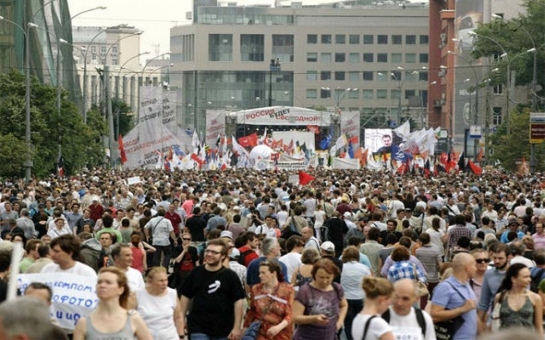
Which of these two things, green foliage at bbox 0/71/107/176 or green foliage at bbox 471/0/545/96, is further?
green foliage at bbox 471/0/545/96

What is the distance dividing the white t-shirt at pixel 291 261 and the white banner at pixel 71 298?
4.49m

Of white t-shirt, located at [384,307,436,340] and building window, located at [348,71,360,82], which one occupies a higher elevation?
building window, located at [348,71,360,82]

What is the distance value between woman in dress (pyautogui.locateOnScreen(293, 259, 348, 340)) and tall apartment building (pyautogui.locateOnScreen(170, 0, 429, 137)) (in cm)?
16755

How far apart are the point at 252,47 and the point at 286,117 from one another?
7141 cm

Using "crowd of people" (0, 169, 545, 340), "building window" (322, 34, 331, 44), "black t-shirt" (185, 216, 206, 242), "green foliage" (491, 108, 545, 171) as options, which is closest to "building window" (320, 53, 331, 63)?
"building window" (322, 34, 331, 44)

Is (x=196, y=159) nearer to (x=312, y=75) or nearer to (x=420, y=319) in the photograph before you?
(x=420, y=319)

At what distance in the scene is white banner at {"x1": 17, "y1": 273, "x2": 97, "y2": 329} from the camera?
10992 millimetres

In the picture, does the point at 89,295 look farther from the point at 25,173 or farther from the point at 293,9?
the point at 293,9

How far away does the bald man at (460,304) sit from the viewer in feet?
38.8

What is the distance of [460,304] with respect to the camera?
38.8 feet

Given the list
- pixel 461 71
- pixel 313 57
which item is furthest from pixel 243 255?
pixel 313 57

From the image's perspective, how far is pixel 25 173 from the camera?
4822 centimetres

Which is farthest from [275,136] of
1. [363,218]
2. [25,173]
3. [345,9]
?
[345,9]

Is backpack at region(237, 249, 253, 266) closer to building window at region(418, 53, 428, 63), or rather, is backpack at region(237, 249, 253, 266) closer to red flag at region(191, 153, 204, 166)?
red flag at region(191, 153, 204, 166)
